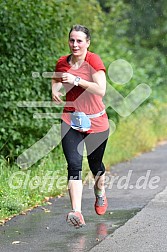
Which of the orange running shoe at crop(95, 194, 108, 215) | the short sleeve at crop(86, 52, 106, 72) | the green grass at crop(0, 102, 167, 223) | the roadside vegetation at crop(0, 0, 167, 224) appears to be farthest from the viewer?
the roadside vegetation at crop(0, 0, 167, 224)

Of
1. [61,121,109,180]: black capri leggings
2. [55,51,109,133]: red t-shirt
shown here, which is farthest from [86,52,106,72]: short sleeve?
[61,121,109,180]: black capri leggings

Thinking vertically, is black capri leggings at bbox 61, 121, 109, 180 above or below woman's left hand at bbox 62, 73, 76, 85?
below

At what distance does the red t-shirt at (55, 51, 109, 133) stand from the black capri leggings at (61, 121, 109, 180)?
0.31 ft

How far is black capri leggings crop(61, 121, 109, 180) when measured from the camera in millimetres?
7297

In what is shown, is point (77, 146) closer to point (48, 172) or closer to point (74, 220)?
point (74, 220)

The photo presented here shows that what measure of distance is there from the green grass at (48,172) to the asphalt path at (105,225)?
17 cm

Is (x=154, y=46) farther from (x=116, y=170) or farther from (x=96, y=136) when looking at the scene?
(x=96, y=136)

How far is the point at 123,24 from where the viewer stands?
934 inches

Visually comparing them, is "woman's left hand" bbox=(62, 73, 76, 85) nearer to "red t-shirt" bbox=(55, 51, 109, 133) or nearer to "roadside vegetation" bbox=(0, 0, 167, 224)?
"red t-shirt" bbox=(55, 51, 109, 133)

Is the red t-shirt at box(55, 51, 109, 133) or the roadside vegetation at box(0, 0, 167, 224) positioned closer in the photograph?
the red t-shirt at box(55, 51, 109, 133)

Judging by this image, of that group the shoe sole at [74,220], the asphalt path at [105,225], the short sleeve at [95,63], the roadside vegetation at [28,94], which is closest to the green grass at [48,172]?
the roadside vegetation at [28,94]

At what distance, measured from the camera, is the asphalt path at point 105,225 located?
6746 mm

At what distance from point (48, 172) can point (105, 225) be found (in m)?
2.73

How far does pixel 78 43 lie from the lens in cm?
731
